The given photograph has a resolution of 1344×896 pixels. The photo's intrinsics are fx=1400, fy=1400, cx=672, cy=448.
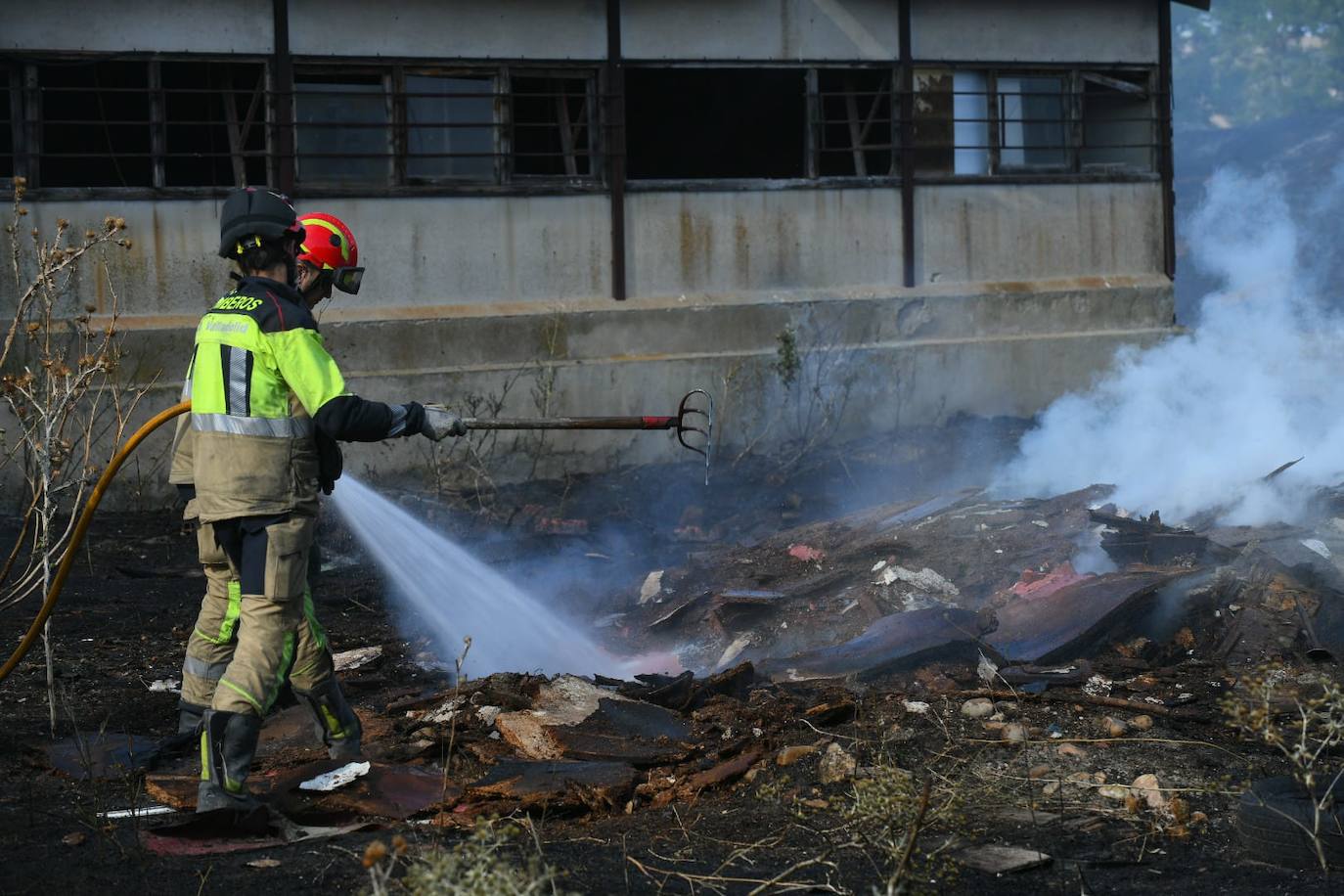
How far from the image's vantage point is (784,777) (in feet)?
16.9

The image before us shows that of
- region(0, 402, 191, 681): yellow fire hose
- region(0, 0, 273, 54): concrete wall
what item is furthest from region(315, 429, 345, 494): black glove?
region(0, 0, 273, 54): concrete wall

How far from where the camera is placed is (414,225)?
469 inches

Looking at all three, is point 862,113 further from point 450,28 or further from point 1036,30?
point 450,28

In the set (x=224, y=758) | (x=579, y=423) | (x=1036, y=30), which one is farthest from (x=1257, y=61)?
(x=224, y=758)

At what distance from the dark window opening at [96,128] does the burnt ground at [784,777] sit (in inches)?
210

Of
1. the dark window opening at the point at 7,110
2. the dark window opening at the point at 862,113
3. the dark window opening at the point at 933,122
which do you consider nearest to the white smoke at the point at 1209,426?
the dark window opening at the point at 933,122

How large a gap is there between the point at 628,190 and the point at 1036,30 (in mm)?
4529

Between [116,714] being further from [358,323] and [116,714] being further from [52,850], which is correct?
[358,323]

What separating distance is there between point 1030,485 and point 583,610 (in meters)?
3.57

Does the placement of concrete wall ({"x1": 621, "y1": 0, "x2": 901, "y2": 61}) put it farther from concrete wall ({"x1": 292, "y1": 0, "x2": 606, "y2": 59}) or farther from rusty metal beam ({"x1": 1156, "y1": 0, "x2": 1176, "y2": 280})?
A: rusty metal beam ({"x1": 1156, "y1": 0, "x2": 1176, "y2": 280})

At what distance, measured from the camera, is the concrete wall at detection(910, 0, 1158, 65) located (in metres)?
13.5

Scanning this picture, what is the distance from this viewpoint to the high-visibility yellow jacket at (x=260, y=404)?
473 centimetres

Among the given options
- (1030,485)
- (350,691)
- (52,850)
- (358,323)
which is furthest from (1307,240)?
(52,850)

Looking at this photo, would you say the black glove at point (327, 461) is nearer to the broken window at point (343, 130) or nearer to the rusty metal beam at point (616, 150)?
the broken window at point (343, 130)
